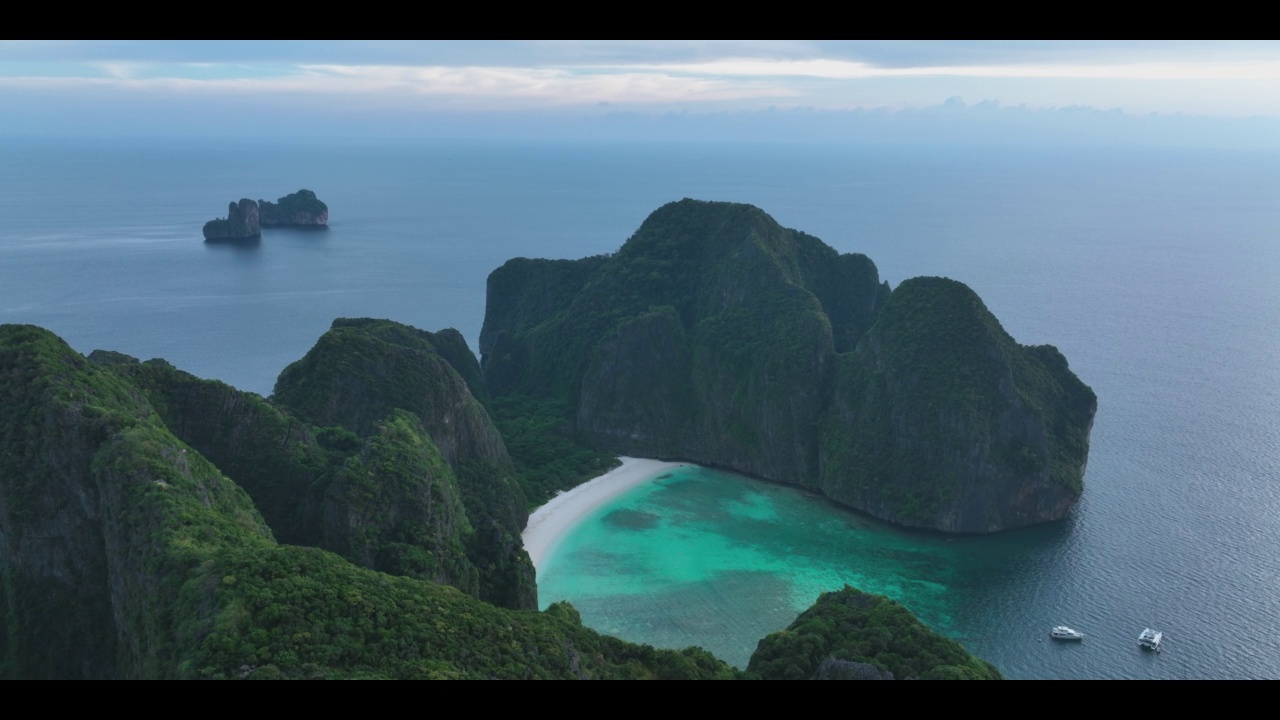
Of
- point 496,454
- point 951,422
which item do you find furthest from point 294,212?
point 951,422

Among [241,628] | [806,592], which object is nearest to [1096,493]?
[806,592]

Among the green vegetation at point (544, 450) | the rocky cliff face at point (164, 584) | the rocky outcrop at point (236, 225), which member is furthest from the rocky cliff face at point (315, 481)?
the rocky outcrop at point (236, 225)

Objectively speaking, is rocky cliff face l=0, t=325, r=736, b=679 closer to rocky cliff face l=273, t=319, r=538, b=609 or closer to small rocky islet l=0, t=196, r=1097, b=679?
small rocky islet l=0, t=196, r=1097, b=679

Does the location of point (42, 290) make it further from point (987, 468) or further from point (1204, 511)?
point (1204, 511)

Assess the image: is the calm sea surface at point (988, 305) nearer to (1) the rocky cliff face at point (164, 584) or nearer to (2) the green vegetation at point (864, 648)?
(2) the green vegetation at point (864, 648)

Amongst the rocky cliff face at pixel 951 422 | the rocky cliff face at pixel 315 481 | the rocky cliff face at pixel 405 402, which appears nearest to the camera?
the rocky cliff face at pixel 315 481

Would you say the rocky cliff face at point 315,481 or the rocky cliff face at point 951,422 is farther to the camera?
the rocky cliff face at point 951,422
